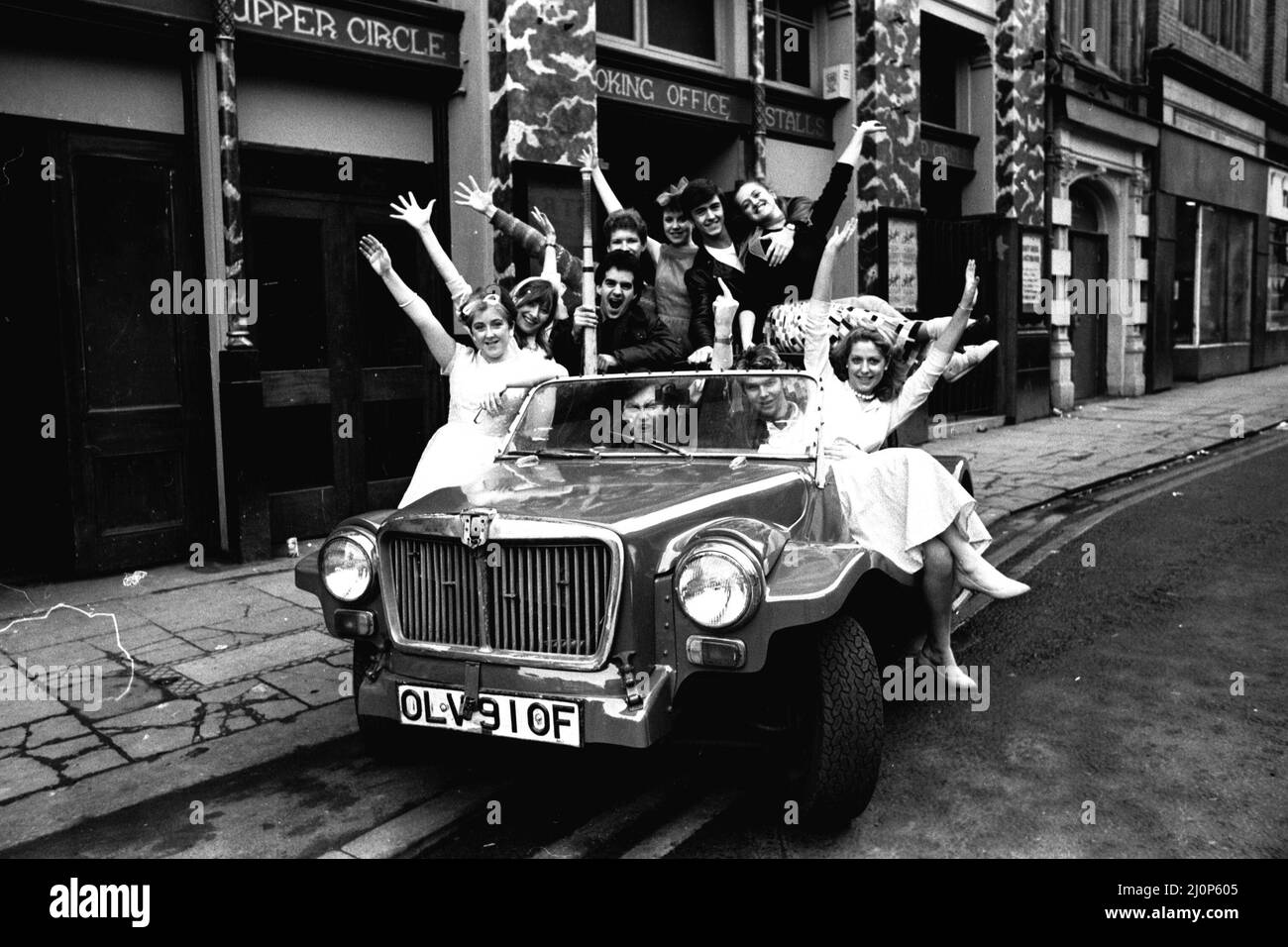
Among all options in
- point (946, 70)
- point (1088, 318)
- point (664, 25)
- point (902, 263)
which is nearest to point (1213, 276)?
point (1088, 318)

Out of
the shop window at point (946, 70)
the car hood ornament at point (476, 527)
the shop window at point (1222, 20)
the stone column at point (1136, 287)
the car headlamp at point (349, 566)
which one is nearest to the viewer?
the car hood ornament at point (476, 527)

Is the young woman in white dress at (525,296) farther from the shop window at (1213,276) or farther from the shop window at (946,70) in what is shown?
the shop window at (1213,276)

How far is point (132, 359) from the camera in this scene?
22.5ft

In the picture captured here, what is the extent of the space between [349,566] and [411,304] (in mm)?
1899

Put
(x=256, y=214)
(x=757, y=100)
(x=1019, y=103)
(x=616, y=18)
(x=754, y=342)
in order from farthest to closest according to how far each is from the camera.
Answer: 1. (x=1019, y=103)
2. (x=757, y=100)
3. (x=616, y=18)
4. (x=256, y=214)
5. (x=754, y=342)

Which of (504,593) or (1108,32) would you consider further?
(1108,32)

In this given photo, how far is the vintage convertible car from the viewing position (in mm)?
3113

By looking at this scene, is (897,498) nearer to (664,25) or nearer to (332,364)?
(332,364)

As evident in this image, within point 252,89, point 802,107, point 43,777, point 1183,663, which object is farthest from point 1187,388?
point 43,777

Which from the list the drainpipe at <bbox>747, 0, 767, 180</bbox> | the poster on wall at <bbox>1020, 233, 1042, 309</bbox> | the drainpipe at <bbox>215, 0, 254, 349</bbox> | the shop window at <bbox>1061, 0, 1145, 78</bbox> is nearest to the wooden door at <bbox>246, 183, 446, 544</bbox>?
the drainpipe at <bbox>215, 0, 254, 349</bbox>

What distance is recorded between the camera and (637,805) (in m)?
3.59

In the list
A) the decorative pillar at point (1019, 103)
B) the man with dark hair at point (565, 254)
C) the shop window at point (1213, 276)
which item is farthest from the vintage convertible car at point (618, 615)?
the shop window at point (1213, 276)

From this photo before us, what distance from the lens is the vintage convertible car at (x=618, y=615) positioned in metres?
3.11
